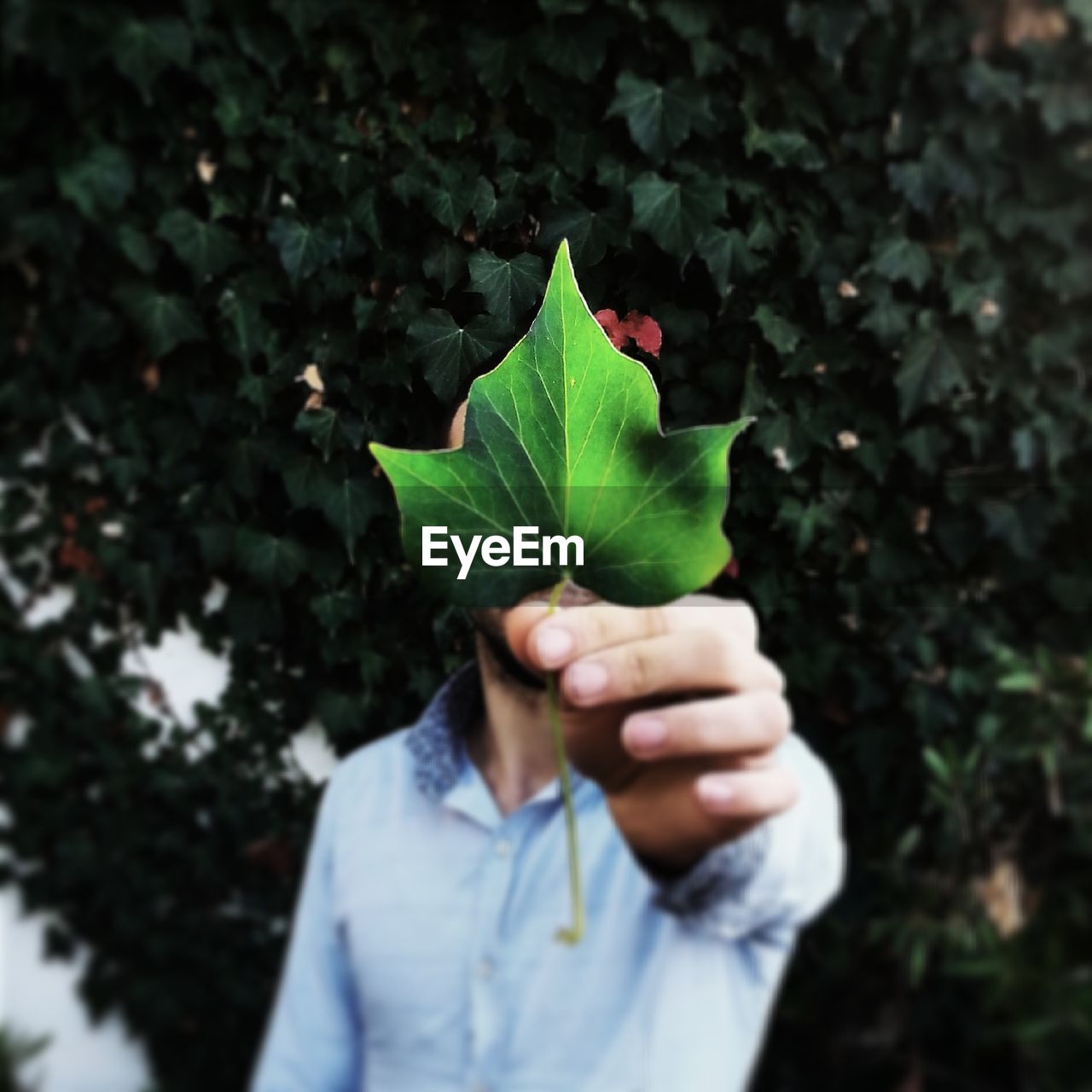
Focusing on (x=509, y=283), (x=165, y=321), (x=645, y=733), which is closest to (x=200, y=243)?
(x=165, y=321)

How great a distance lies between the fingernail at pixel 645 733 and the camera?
373 mm

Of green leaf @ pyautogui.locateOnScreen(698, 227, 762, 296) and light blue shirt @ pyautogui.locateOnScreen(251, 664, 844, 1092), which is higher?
green leaf @ pyautogui.locateOnScreen(698, 227, 762, 296)

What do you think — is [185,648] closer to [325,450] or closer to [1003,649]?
[325,450]

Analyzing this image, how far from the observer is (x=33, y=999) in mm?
1141

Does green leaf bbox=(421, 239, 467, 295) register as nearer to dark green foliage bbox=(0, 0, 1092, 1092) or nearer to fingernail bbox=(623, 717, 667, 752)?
dark green foliage bbox=(0, 0, 1092, 1092)

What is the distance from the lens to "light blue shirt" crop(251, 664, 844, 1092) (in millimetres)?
657

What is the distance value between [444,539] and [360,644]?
0.28 metres

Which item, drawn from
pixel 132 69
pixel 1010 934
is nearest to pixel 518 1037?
pixel 1010 934

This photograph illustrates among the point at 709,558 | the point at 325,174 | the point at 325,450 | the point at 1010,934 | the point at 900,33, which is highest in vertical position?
the point at 900,33

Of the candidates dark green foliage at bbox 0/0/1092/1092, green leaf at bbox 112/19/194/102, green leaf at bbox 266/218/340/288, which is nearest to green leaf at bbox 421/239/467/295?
dark green foliage at bbox 0/0/1092/1092

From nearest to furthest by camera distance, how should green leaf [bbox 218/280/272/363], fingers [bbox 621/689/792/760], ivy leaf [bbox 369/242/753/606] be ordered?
ivy leaf [bbox 369/242/753/606]
fingers [bbox 621/689/792/760]
green leaf [bbox 218/280/272/363]

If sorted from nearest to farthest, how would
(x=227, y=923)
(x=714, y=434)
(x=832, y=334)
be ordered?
(x=714, y=434) < (x=832, y=334) < (x=227, y=923)

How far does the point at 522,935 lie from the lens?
2.16ft

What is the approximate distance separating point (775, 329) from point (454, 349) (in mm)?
Answer: 216
